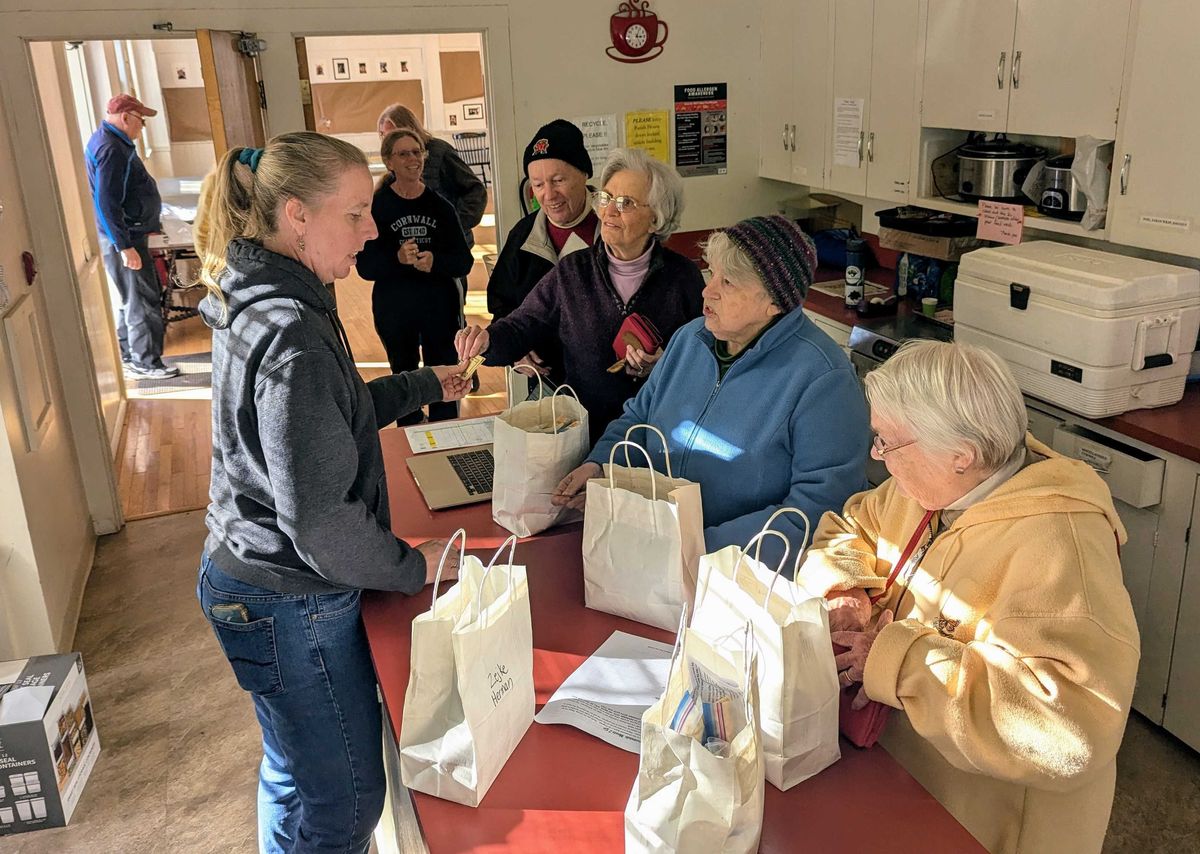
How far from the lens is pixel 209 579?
1.81m

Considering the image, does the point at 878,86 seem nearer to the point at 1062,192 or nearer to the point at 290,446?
the point at 1062,192

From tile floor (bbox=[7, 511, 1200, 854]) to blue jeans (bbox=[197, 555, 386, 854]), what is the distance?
2.52 ft

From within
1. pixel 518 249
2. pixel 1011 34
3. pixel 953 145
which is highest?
pixel 1011 34

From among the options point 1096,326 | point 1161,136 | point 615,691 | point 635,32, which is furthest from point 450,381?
point 635,32

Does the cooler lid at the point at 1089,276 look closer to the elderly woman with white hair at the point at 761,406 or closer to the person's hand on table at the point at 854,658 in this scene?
the elderly woman with white hair at the point at 761,406

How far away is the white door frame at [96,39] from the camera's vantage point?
366cm

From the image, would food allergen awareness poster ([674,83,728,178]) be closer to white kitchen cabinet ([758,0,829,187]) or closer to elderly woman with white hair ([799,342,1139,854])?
white kitchen cabinet ([758,0,829,187])

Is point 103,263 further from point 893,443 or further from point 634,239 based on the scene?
point 893,443

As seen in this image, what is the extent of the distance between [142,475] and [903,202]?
3761mm

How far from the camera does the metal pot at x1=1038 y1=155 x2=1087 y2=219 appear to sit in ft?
10.3

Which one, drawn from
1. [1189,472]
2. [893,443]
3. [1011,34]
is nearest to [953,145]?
[1011,34]

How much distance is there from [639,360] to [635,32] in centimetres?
235

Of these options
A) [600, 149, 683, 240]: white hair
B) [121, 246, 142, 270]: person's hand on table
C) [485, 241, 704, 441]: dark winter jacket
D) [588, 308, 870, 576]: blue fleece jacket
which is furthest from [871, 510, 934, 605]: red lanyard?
[121, 246, 142, 270]: person's hand on table

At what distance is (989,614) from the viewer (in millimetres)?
1431
